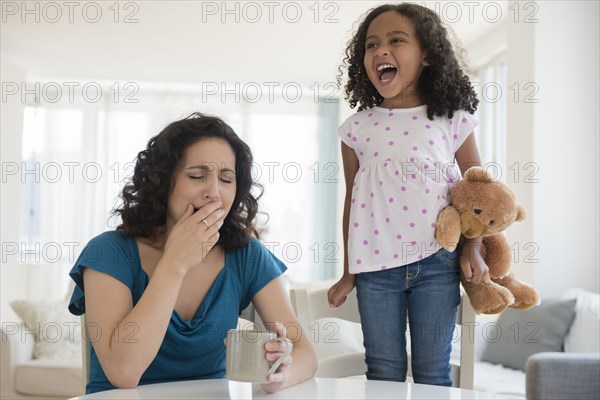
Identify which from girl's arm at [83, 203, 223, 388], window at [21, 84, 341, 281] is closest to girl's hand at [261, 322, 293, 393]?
girl's arm at [83, 203, 223, 388]

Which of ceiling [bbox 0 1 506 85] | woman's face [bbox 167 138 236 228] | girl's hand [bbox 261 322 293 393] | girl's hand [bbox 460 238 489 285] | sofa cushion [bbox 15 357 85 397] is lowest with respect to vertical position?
sofa cushion [bbox 15 357 85 397]

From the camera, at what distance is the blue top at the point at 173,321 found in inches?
55.7

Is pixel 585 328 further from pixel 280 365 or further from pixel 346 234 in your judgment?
pixel 280 365

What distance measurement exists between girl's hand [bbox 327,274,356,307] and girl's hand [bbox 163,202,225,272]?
0.34m

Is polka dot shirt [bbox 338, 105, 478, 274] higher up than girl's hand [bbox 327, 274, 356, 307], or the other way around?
polka dot shirt [bbox 338, 105, 478, 274]

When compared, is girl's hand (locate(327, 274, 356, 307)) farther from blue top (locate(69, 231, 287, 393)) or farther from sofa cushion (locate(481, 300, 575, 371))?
sofa cushion (locate(481, 300, 575, 371))

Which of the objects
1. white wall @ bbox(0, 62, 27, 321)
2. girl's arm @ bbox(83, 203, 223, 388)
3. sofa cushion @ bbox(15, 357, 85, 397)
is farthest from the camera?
white wall @ bbox(0, 62, 27, 321)

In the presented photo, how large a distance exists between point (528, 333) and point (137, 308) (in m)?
2.94

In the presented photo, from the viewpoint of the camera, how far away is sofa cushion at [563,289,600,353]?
3.46 metres

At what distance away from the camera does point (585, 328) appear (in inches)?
139

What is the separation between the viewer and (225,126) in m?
1.62

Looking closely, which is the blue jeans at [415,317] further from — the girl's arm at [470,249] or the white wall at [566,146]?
the white wall at [566,146]

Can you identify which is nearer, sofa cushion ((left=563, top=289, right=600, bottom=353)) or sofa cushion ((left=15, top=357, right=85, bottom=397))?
sofa cushion ((left=563, top=289, right=600, bottom=353))

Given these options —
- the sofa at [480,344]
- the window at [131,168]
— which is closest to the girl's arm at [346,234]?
the sofa at [480,344]
